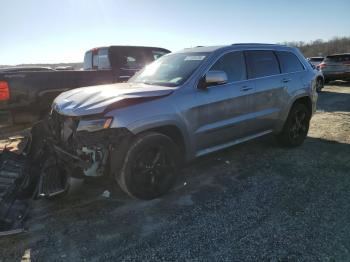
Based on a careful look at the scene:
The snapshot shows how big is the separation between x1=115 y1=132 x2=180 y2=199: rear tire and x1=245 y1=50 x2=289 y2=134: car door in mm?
1745

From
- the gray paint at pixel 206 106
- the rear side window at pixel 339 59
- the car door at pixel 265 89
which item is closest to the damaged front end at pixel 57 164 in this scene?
the gray paint at pixel 206 106

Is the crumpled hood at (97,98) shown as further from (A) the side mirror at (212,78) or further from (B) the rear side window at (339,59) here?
(B) the rear side window at (339,59)

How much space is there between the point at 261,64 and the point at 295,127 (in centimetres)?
148

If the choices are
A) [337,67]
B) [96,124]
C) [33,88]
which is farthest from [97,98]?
[337,67]

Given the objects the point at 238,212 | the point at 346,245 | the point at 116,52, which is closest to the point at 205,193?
the point at 238,212

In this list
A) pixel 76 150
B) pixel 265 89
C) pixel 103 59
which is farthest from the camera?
pixel 103 59

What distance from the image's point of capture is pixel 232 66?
196 inches

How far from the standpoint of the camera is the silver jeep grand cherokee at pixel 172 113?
366cm

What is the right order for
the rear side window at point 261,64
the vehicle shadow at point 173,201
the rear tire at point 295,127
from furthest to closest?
the rear tire at point 295,127, the rear side window at point 261,64, the vehicle shadow at point 173,201

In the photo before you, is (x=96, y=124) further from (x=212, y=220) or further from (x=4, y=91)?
(x=4, y=91)

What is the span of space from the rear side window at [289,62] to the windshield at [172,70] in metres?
1.79

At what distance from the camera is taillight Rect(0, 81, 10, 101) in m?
5.44

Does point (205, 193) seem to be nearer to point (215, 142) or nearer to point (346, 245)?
point (215, 142)

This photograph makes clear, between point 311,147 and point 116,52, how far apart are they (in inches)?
188
